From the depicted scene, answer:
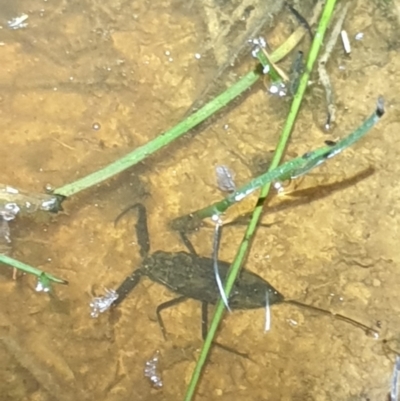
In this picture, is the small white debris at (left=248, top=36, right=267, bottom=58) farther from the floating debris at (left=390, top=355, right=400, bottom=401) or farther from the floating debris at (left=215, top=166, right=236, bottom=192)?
the floating debris at (left=390, top=355, right=400, bottom=401)

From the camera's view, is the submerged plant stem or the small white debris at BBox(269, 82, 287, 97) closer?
the submerged plant stem

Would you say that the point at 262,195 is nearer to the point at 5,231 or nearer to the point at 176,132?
the point at 176,132

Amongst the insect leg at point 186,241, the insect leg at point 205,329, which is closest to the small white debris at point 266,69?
the insect leg at point 186,241

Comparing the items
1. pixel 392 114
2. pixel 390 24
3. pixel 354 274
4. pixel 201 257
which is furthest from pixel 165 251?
pixel 390 24

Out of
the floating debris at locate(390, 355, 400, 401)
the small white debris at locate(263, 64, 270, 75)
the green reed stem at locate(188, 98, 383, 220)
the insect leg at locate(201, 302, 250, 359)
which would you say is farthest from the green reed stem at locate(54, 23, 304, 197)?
the floating debris at locate(390, 355, 400, 401)

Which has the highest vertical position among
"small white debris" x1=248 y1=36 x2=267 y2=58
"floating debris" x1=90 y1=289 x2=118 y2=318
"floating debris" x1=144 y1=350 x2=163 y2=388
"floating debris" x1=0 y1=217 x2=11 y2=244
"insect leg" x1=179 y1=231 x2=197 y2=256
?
"small white debris" x1=248 y1=36 x2=267 y2=58

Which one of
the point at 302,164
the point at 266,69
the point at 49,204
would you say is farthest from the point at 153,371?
the point at 266,69
